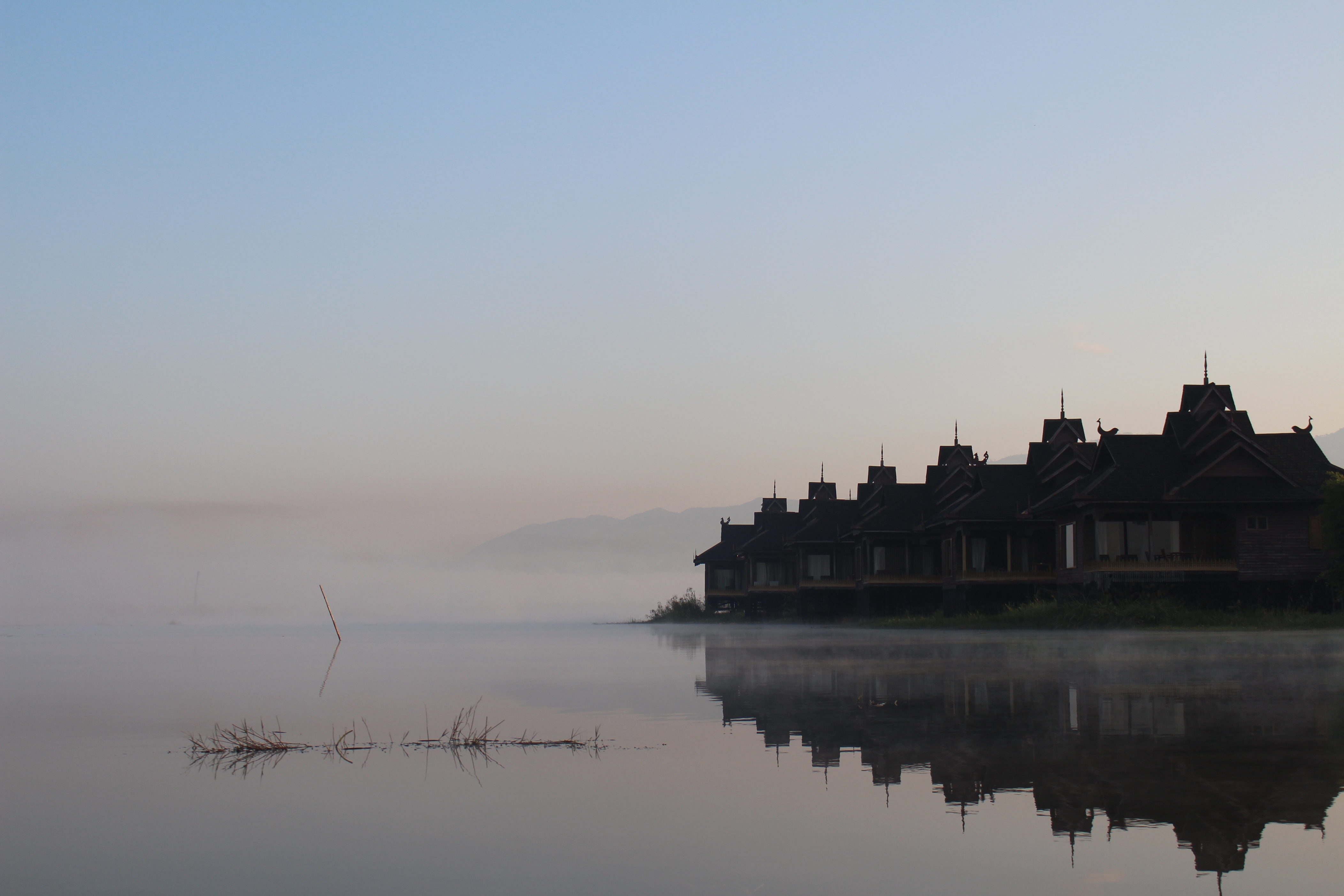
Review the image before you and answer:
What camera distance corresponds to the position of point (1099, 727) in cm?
1545

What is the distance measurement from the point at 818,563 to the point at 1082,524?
34.8 m

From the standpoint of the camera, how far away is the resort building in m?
47.5

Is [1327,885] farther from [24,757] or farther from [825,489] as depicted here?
[825,489]

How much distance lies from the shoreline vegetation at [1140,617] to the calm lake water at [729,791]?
1783 cm

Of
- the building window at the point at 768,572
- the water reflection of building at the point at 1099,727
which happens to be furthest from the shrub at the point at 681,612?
the water reflection of building at the point at 1099,727

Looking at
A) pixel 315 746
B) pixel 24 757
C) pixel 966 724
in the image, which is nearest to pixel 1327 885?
pixel 966 724

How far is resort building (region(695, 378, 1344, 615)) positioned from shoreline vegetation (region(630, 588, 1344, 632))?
1.20 m

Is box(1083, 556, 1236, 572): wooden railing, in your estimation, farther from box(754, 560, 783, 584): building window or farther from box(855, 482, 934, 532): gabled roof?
box(754, 560, 783, 584): building window

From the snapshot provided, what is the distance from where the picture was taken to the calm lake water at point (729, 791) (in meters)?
8.30

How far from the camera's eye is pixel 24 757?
14.7m

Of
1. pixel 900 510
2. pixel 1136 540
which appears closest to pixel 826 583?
pixel 900 510

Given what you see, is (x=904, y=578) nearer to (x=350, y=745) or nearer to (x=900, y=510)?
(x=900, y=510)

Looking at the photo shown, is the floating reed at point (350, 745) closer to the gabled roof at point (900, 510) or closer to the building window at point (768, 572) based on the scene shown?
the gabled roof at point (900, 510)

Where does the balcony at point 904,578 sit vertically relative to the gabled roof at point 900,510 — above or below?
below
